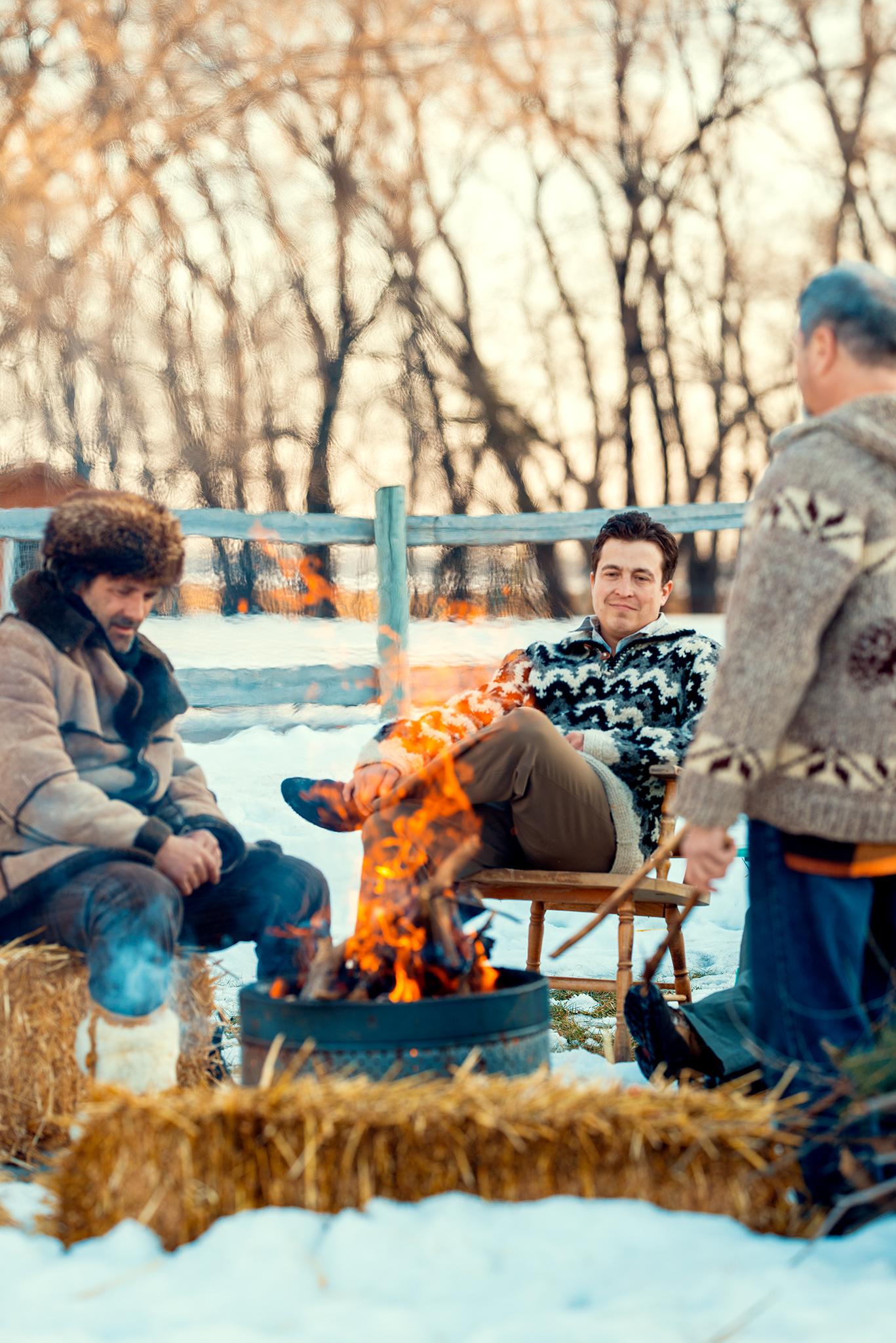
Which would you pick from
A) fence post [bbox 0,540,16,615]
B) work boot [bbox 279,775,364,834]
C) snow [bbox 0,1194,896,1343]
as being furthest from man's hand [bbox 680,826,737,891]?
fence post [bbox 0,540,16,615]

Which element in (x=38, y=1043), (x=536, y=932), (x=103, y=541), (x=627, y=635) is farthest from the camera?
(x=536, y=932)

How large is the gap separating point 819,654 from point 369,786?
5.77ft

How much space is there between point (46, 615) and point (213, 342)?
8.43 metres

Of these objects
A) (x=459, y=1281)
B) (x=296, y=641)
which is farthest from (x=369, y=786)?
(x=296, y=641)

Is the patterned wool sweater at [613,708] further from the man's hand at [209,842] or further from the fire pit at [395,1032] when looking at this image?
the fire pit at [395,1032]

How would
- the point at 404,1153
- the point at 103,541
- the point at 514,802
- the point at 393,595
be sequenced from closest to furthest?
the point at 404,1153, the point at 103,541, the point at 514,802, the point at 393,595

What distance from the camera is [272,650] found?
344 inches

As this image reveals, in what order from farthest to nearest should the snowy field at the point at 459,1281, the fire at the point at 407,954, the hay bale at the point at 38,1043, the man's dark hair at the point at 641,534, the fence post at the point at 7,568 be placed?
the fence post at the point at 7,568 → the man's dark hair at the point at 641,534 → the hay bale at the point at 38,1043 → the fire at the point at 407,954 → the snowy field at the point at 459,1281

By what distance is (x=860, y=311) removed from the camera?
7.18 feet

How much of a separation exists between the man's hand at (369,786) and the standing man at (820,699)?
5.11 ft

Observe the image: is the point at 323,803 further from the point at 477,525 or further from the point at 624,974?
the point at 477,525

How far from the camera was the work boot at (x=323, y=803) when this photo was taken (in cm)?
368

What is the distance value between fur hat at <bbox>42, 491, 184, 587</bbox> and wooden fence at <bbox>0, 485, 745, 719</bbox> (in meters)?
4.08

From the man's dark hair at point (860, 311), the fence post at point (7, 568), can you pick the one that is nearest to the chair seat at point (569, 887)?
the man's dark hair at point (860, 311)
